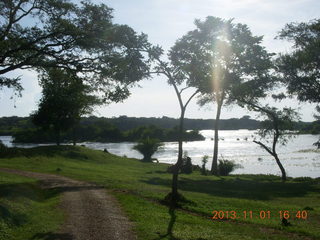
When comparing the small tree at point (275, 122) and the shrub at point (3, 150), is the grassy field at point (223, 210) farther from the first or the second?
the small tree at point (275, 122)

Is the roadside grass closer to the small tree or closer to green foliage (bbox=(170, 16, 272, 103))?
green foliage (bbox=(170, 16, 272, 103))

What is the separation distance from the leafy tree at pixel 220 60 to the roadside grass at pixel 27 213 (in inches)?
431

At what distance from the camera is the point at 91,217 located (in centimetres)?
1559

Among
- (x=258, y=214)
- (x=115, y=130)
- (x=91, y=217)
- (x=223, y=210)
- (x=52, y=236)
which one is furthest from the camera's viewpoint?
(x=115, y=130)

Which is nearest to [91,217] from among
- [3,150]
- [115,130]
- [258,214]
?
[258,214]

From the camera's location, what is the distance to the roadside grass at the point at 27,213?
13289 mm

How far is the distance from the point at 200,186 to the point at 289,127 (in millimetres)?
17501

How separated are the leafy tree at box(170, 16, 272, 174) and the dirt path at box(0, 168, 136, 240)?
8.91 metres

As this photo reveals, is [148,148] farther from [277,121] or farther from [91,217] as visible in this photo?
[91,217]

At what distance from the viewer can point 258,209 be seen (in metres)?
20.5

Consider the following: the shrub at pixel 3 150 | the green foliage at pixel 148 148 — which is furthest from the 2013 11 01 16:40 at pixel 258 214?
the green foliage at pixel 148 148

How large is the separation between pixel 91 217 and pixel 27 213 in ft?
11.0

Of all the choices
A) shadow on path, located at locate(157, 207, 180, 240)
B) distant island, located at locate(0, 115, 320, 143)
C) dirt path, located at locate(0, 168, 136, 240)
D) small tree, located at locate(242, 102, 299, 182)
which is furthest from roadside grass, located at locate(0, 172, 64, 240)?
distant island, located at locate(0, 115, 320, 143)

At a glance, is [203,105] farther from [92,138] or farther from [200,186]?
[92,138]
